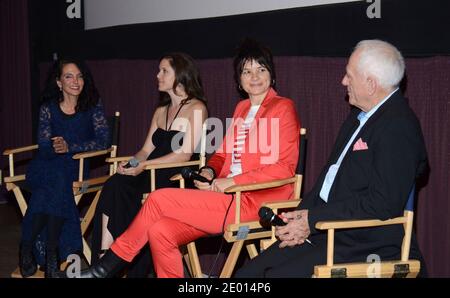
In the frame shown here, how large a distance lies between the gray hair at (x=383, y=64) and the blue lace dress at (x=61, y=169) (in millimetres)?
2218

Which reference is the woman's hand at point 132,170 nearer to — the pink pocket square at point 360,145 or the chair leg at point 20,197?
the chair leg at point 20,197

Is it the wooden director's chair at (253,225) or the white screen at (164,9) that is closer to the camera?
the wooden director's chair at (253,225)

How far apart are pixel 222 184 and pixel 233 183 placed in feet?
0.18

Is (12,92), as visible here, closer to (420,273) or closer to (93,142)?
(93,142)

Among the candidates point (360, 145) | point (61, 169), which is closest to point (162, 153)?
point (61, 169)

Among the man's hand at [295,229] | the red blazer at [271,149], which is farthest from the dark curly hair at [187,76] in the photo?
the man's hand at [295,229]

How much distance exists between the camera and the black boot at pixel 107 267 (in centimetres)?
309

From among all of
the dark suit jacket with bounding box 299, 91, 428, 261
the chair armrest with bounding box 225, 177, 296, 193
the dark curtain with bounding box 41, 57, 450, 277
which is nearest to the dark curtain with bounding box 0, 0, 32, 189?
the dark curtain with bounding box 41, 57, 450, 277

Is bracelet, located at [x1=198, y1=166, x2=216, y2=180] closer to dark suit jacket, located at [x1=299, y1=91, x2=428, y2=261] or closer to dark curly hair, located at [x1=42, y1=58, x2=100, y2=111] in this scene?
dark suit jacket, located at [x1=299, y1=91, x2=428, y2=261]

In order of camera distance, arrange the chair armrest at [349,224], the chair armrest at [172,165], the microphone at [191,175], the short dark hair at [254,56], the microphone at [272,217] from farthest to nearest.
A: 1. the chair armrest at [172,165]
2. the short dark hair at [254,56]
3. the microphone at [191,175]
4. the microphone at [272,217]
5. the chair armrest at [349,224]

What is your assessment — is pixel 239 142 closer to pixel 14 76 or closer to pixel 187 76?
pixel 187 76

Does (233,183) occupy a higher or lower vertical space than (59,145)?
lower

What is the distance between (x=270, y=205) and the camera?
2.98 m

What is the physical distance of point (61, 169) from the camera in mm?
4160
